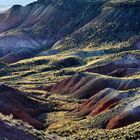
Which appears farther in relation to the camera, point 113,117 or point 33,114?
point 33,114

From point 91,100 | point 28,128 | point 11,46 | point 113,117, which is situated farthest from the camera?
point 11,46

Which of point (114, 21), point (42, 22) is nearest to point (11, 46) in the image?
point (42, 22)

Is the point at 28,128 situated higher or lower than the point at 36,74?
higher

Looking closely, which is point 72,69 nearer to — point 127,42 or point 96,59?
point 96,59

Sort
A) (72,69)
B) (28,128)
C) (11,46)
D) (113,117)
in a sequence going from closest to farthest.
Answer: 1. (28,128)
2. (113,117)
3. (72,69)
4. (11,46)

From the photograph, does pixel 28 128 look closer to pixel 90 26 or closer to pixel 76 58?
pixel 76 58

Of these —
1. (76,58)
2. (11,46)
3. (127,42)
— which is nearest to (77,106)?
(76,58)
